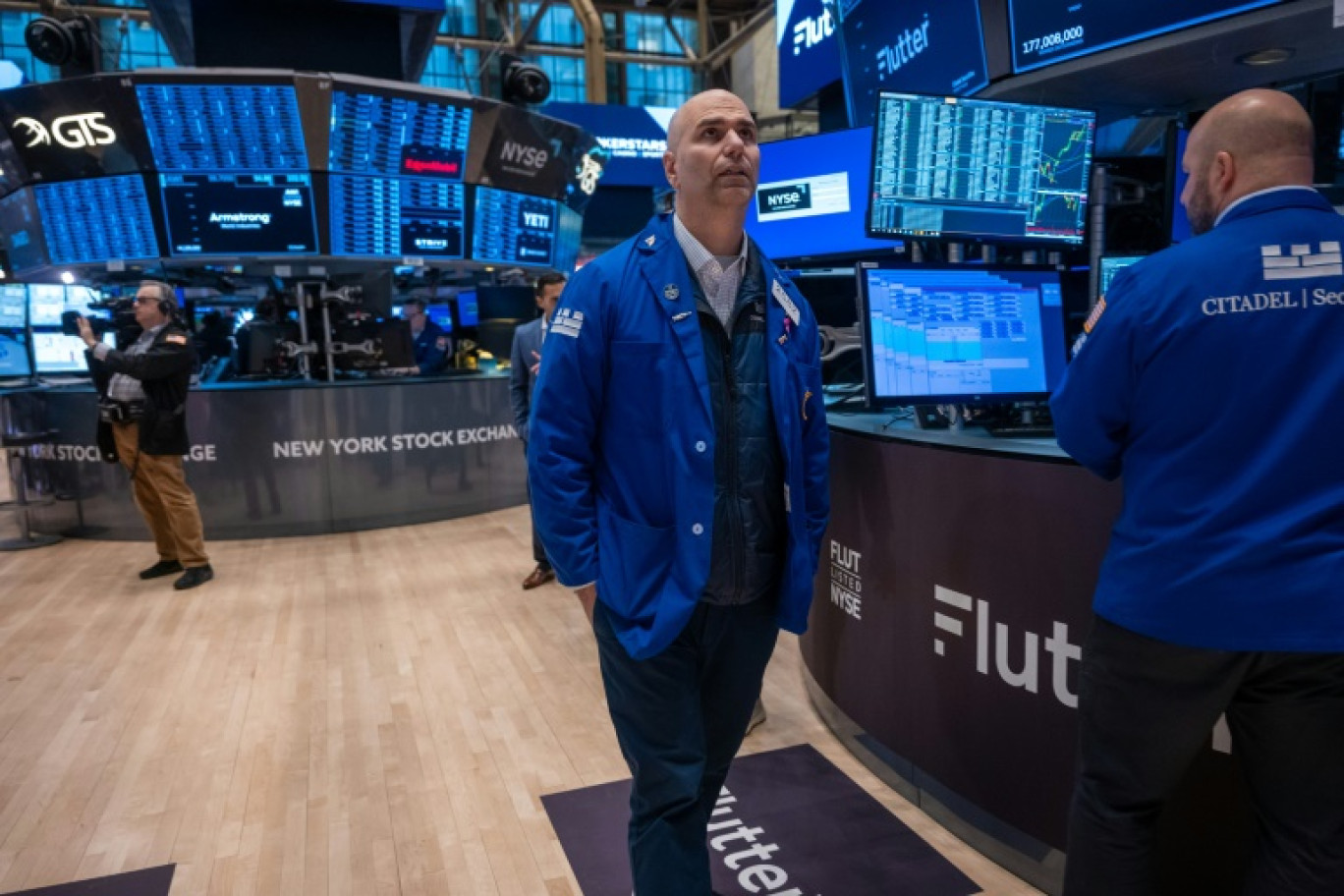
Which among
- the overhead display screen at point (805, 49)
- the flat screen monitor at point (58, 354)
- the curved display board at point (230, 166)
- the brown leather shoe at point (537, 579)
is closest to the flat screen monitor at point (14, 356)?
the flat screen monitor at point (58, 354)

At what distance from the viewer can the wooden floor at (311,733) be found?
2299mm

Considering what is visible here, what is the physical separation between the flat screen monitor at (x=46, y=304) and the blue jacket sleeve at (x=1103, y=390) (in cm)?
1100

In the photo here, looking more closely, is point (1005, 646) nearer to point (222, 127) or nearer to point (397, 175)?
point (397, 175)

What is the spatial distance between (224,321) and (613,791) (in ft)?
24.0

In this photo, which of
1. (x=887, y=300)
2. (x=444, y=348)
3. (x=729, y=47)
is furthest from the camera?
(x=729, y=47)

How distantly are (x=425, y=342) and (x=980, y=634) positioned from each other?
7084 millimetres

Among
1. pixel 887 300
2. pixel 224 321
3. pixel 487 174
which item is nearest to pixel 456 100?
pixel 487 174

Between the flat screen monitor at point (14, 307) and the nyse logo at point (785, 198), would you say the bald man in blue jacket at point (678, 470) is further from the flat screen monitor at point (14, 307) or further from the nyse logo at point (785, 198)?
the flat screen monitor at point (14, 307)

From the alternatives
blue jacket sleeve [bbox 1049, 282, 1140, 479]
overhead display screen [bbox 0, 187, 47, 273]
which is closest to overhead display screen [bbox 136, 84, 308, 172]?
overhead display screen [bbox 0, 187, 47, 273]

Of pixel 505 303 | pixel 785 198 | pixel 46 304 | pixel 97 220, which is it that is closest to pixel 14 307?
pixel 46 304

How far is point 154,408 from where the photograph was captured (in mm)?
4676

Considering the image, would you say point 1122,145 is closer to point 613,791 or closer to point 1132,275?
point 1132,275

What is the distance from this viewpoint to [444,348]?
817cm

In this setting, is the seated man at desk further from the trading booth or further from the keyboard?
the keyboard
